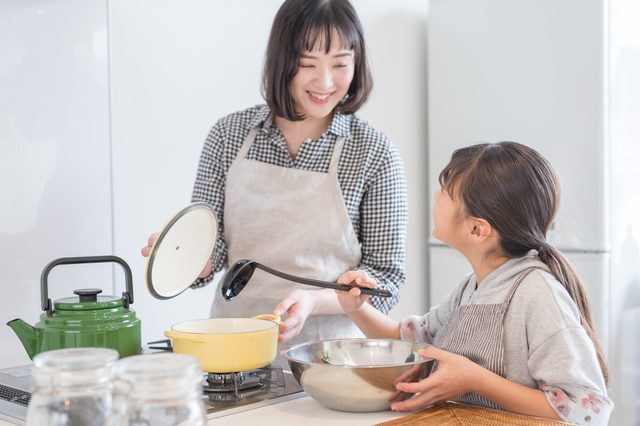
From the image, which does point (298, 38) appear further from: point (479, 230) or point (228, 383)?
point (228, 383)

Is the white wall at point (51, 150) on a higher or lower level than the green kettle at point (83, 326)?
higher

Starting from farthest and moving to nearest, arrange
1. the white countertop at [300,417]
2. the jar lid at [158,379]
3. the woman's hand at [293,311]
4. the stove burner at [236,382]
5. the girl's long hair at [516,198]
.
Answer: the woman's hand at [293,311]
the girl's long hair at [516,198]
the stove burner at [236,382]
the white countertop at [300,417]
the jar lid at [158,379]

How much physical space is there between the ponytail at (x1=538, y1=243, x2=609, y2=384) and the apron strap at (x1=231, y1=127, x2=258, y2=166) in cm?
79

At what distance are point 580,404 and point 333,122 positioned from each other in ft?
2.91

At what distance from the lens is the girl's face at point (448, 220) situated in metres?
1.07

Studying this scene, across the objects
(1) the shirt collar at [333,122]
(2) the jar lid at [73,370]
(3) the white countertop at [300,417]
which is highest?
(1) the shirt collar at [333,122]

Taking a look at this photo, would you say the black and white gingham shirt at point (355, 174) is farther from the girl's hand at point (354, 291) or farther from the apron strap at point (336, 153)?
the girl's hand at point (354, 291)

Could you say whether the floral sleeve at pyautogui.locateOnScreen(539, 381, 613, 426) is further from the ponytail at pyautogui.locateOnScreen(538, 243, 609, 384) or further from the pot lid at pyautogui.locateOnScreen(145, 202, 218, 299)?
the pot lid at pyautogui.locateOnScreen(145, 202, 218, 299)

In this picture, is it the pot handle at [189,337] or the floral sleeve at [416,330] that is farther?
the floral sleeve at [416,330]

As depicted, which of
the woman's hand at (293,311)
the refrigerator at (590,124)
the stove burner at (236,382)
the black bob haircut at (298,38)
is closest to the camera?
the stove burner at (236,382)

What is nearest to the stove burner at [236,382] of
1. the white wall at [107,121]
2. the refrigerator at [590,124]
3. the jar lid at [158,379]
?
the jar lid at [158,379]

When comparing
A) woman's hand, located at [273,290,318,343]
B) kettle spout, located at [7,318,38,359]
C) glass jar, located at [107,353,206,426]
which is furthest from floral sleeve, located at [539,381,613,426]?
kettle spout, located at [7,318,38,359]

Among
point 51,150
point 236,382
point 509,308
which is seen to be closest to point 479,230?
point 509,308

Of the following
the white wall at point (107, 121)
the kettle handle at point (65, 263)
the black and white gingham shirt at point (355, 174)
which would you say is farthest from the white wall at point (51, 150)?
the kettle handle at point (65, 263)
